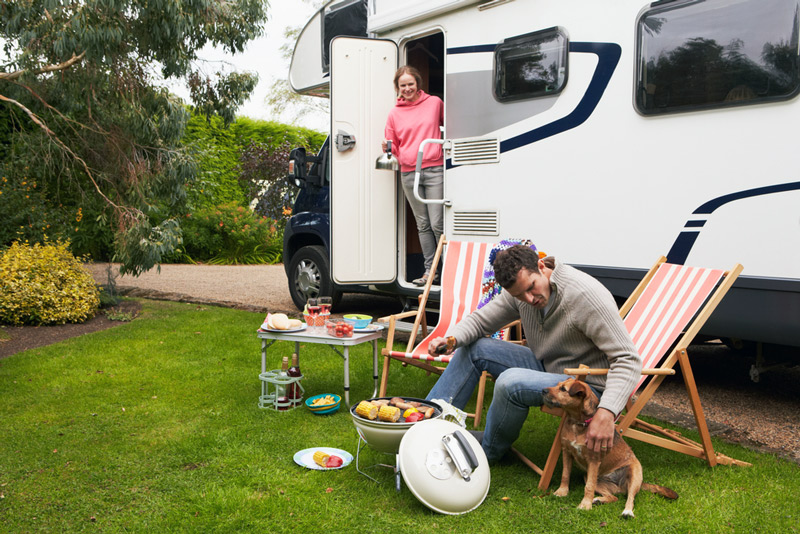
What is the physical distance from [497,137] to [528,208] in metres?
0.53

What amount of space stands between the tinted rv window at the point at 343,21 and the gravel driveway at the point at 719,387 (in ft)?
8.02

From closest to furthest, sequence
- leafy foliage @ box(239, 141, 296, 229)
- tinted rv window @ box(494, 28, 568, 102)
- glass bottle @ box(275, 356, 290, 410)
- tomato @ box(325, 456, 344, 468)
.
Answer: tomato @ box(325, 456, 344, 468) → glass bottle @ box(275, 356, 290, 410) → tinted rv window @ box(494, 28, 568, 102) → leafy foliage @ box(239, 141, 296, 229)

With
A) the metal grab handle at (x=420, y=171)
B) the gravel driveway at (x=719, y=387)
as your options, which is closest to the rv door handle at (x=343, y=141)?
the metal grab handle at (x=420, y=171)

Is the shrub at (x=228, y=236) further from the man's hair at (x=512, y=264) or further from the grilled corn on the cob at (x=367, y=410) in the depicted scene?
the man's hair at (x=512, y=264)

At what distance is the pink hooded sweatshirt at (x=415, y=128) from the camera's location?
5.15m

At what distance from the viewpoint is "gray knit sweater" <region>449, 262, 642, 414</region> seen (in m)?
2.56

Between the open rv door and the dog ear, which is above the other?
the open rv door

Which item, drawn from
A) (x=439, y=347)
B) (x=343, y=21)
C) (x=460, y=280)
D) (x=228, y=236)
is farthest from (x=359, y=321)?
(x=228, y=236)

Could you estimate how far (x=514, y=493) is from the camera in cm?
272

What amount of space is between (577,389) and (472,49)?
118 inches

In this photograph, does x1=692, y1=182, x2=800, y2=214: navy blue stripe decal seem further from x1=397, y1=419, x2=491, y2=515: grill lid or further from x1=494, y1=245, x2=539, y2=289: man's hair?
x1=397, y1=419, x2=491, y2=515: grill lid

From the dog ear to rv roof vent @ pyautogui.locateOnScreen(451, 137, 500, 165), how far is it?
2415 mm

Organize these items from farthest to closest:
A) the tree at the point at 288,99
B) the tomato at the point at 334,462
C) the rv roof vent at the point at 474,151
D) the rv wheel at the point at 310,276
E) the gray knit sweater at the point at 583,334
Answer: the tree at the point at 288,99
the rv wheel at the point at 310,276
the rv roof vent at the point at 474,151
the tomato at the point at 334,462
the gray knit sweater at the point at 583,334

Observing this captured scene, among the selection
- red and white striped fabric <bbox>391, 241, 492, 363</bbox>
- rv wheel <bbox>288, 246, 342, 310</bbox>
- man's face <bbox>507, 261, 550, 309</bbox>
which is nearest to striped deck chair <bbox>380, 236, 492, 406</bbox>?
red and white striped fabric <bbox>391, 241, 492, 363</bbox>
